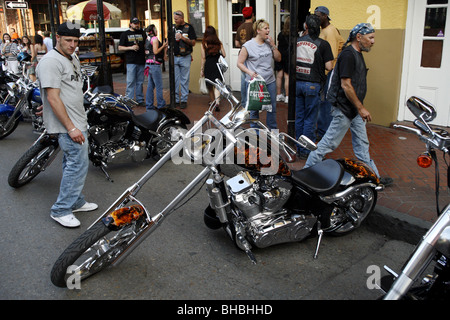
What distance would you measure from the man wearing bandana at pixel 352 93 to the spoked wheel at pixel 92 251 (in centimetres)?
245

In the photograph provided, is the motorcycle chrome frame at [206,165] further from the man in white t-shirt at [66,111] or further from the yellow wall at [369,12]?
the yellow wall at [369,12]

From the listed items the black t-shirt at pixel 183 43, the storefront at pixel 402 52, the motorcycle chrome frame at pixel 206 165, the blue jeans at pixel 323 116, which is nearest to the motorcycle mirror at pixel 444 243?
the motorcycle chrome frame at pixel 206 165

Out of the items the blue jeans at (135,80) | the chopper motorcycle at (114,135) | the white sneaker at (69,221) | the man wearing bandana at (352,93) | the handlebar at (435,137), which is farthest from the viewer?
the blue jeans at (135,80)

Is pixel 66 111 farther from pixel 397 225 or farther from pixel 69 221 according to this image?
pixel 397 225

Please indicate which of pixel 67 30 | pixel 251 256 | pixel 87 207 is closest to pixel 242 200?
pixel 251 256

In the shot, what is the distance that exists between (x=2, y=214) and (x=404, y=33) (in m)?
6.35

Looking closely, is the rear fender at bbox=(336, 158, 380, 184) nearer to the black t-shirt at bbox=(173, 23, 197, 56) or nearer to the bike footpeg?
the bike footpeg

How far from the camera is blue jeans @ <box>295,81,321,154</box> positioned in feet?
20.0

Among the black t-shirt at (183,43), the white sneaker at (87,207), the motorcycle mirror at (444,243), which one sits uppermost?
the black t-shirt at (183,43)

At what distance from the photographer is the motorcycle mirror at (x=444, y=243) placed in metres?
2.28

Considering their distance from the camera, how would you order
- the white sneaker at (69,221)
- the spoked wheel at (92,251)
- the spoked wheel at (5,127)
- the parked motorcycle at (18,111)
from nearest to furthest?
1. the spoked wheel at (92,251)
2. the white sneaker at (69,221)
3. the parked motorcycle at (18,111)
4. the spoked wheel at (5,127)

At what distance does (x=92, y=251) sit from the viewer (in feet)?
11.3

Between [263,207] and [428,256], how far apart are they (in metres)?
1.58

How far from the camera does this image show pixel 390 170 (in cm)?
554
